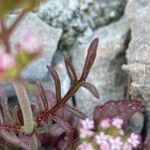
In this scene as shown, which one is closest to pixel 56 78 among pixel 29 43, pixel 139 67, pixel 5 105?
pixel 5 105

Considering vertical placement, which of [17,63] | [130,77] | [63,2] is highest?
[17,63]

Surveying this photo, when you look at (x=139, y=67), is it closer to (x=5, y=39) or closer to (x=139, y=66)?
(x=139, y=66)

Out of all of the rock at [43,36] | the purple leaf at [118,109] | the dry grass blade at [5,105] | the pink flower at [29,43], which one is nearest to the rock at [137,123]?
the purple leaf at [118,109]

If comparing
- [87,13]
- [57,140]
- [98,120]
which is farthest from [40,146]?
[87,13]

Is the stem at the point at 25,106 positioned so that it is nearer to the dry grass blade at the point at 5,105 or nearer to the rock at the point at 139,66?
the dry grass blade at the point at 5,105

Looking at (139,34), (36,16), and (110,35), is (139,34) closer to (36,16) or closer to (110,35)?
(110,35)
